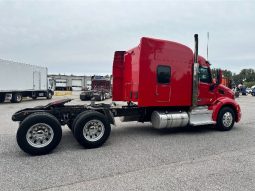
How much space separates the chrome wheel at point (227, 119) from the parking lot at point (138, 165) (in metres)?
1.02

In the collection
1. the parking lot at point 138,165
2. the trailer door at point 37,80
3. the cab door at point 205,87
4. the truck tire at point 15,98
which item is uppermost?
the trailer door at point 37,80

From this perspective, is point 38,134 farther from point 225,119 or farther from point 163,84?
point 225,119

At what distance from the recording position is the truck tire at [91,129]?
6039 millimetres

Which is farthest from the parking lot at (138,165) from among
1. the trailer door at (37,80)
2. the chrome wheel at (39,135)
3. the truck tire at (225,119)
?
the trailer door at (37,80)

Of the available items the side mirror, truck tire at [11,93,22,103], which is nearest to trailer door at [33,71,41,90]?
truck tire at [11,93,22,103]

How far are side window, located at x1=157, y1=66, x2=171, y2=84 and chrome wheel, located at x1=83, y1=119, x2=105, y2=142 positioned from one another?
99.3 inches

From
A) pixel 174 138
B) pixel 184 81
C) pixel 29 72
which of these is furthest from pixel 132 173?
pixel 29 72

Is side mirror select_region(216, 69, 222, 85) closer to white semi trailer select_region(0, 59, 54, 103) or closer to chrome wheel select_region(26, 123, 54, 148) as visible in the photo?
chrome wheel select_region(26, 123, 54, 148)

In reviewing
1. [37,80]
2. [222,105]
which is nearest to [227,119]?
[222,105]

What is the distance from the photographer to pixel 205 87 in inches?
334

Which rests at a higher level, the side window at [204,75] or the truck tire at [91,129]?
the side window at [204,75]

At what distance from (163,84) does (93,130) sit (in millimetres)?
2809

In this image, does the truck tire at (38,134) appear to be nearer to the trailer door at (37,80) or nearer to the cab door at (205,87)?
the cab door at (205,87)

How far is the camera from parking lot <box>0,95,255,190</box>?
3.97 meters
